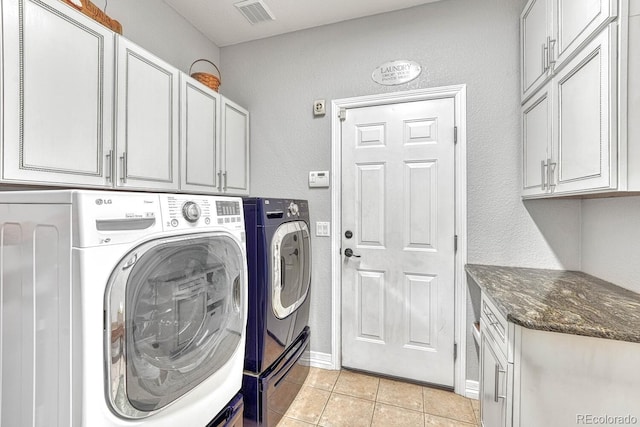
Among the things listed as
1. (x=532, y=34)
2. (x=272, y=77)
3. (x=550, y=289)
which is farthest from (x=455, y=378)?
(x=272, y=77)

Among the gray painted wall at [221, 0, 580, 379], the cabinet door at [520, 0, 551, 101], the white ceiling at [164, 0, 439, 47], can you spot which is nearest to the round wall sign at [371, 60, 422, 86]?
the gray painted wall at [221, 0, 580, 379]

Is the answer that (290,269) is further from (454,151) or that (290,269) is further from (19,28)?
(19,28)

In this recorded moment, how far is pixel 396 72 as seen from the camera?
7.06ft

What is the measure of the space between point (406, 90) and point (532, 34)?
0.77 m

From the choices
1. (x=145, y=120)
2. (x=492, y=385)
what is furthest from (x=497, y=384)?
(x=145, y=120)

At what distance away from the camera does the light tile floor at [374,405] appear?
5.72 feet

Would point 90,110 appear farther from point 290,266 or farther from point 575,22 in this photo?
point 575,22

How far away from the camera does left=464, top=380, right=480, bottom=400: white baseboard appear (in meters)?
1.96

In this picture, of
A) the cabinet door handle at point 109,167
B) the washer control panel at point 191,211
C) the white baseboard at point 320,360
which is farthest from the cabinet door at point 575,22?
the white baseboard at point 320,360

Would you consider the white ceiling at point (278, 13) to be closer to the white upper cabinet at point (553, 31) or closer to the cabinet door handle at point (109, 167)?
the white upper cabinet at point (553, 31)

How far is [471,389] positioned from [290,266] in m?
1.51

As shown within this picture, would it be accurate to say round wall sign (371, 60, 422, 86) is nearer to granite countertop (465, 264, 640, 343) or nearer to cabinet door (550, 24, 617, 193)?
cabinet door (550, 24, 617, 193)

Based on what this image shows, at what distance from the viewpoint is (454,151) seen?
2.01m

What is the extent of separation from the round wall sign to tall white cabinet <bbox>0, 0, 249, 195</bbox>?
1271 millimetres
